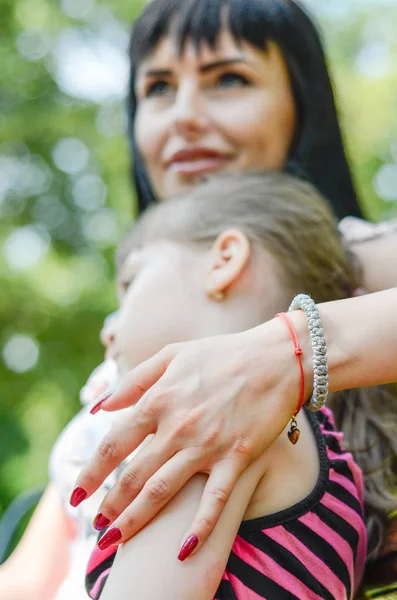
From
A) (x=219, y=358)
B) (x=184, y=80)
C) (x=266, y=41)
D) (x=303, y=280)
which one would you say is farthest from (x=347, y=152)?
(x=219, y=358)

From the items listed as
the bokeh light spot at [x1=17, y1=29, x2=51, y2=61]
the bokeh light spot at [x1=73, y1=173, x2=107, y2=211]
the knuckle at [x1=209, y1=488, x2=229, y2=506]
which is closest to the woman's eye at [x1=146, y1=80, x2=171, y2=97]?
the knuckle at [x1=209, y1=488, x2=229, y2=506]

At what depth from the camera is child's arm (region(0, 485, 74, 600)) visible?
1.39m

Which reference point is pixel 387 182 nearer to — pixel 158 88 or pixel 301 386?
pixel 158 88

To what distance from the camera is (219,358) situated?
2.91 feet

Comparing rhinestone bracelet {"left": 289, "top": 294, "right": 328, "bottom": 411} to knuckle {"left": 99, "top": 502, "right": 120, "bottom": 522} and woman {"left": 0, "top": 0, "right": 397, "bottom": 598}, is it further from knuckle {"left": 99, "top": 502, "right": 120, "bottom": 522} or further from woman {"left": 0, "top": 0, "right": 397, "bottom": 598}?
woman {"left": 0, "top": 0, "right": 397, "bottom": 598}

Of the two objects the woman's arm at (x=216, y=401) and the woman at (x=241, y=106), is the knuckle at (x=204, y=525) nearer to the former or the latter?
the woman's arm at (x=216, y=401)

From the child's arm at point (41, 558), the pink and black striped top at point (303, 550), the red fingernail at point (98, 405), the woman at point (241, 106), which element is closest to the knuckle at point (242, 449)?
the pink and black striped top at point (303, 550)

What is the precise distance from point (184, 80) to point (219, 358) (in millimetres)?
971

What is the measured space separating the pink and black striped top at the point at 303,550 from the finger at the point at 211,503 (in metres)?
0.08

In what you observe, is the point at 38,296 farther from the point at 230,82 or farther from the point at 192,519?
the point at 192,519

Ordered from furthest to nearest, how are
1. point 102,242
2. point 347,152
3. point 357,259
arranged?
1. point 102,242
2. point 347,152
3. point 357,259

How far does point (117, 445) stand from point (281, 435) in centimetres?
24

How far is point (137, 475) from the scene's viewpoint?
832mm

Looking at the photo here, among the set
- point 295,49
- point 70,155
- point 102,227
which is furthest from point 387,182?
point 295,49
